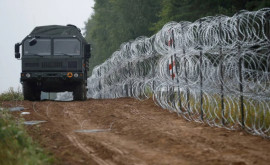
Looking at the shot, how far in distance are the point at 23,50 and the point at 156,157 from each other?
1147 cm

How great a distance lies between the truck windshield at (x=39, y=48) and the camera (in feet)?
51.4

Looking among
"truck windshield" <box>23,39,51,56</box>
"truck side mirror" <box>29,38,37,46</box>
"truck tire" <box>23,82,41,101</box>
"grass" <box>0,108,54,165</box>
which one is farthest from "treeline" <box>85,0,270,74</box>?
"grass" <box>0,108,54,165</box>

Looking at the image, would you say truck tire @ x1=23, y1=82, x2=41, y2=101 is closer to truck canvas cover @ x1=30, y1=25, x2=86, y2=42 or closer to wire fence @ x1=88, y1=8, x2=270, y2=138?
truck canvas cover @ x1=30, y1=25, x2=86, y2=42

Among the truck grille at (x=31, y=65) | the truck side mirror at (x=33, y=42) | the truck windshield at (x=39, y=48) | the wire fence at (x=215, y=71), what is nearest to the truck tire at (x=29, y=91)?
the truck grille at (x=31, y=65)

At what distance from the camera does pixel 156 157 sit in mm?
5371

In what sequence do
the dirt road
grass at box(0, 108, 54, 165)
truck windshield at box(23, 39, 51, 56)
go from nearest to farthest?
1. grass at box(0, 108, 54, 165)
2. the dirt road
3. truck windshield at box(23, 39, 51, 56)

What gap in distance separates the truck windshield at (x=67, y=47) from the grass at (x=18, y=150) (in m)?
8.96

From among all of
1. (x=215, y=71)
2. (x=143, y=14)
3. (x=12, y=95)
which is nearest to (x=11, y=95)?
(x=12, y=95)

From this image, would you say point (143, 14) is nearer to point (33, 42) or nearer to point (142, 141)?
point (33, 42)

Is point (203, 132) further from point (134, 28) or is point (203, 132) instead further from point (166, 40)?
point (134, 28)

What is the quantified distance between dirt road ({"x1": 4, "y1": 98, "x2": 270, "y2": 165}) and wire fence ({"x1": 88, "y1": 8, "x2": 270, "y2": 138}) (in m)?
0.52

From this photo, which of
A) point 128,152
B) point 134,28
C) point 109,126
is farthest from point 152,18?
point 128,152

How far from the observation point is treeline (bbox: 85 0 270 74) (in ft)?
72.6

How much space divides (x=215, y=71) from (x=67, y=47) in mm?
8582
